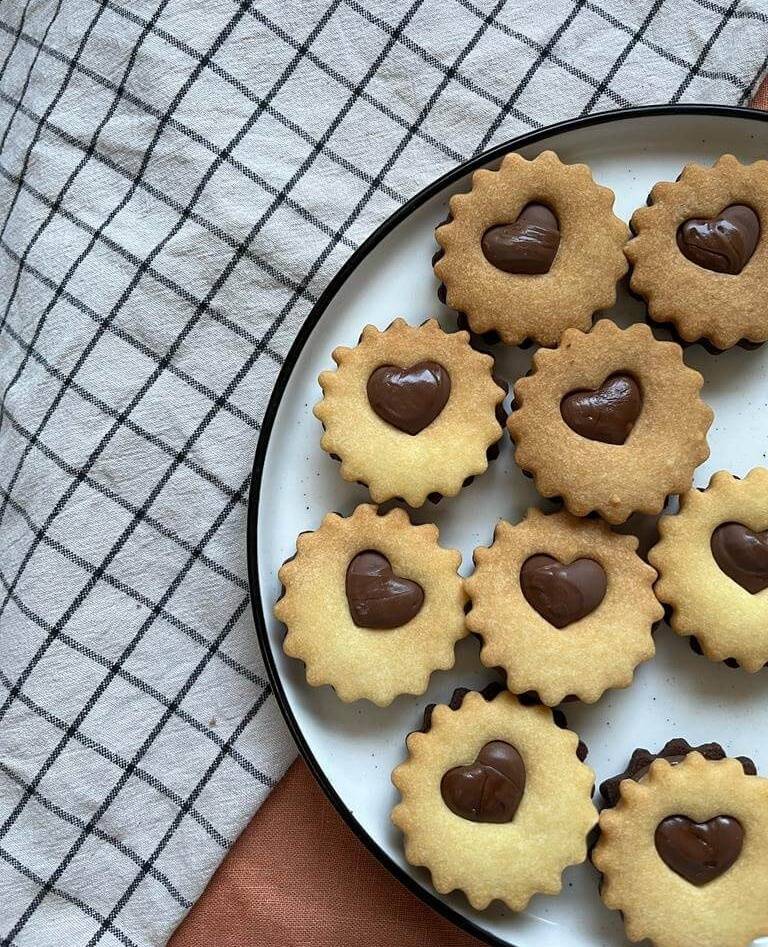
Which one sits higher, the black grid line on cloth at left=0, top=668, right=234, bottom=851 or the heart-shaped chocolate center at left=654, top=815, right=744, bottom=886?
the heart-shaped chocolate center at left=654, top=815, right=744, bottom=886

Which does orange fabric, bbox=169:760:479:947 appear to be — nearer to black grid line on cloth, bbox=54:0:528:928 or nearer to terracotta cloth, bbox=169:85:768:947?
terracotta cloth, bbox=169:85:768:947

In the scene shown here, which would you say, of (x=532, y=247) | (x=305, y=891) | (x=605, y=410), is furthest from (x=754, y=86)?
(x=305, y=891)

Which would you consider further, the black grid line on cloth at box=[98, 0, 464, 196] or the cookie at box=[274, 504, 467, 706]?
the black grid line on cloth at box=[98, 0, 464, 196]

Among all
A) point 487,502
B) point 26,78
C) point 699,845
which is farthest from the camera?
point 26,78

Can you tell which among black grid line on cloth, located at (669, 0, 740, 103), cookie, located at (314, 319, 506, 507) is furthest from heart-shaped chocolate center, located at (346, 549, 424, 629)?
black grid line on cloth, located at (669, 0, 740, 103)

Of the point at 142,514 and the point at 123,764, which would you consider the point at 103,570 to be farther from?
the point at 123,764

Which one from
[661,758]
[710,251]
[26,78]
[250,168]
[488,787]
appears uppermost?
[710,251]

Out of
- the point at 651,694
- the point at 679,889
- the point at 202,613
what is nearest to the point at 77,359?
the point at 202,613
